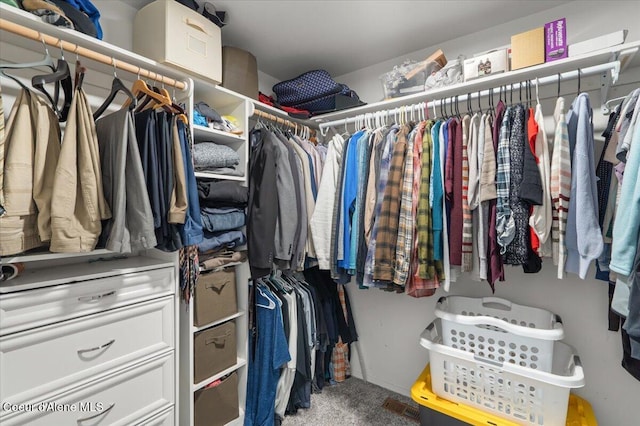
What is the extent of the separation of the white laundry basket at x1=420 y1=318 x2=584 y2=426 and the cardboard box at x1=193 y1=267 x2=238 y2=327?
1045 mm

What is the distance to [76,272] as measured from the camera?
112 centimetres

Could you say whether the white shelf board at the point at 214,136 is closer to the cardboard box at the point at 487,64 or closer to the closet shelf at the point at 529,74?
the closet shelf at the point at 529,74

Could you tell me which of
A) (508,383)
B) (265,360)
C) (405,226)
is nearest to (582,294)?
(508,383)

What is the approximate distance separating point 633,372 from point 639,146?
0.88 meters

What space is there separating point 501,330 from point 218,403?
1505 mm

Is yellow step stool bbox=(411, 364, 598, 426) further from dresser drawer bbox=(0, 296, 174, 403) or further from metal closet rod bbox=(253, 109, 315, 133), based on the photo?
metal closet rod bbox=(253, 109, 315, 133)

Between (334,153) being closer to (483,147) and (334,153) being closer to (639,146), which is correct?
(483,147)

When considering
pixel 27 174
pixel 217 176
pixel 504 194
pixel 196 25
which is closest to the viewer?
pixel 27 174

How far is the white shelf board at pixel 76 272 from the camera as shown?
97 centimetres

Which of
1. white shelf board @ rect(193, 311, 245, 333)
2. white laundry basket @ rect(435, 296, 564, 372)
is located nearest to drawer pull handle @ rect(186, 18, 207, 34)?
white shelf board @ rect(193, 311, 245, 333)

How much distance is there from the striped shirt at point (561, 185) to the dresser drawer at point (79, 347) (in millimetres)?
1635

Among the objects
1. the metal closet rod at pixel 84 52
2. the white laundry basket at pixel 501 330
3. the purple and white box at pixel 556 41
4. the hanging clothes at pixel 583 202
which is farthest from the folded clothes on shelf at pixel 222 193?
the purple and white box at pixel 556 41

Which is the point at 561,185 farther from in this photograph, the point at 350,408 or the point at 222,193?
the point at 350,408

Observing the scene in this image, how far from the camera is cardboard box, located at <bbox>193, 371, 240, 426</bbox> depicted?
150cm
